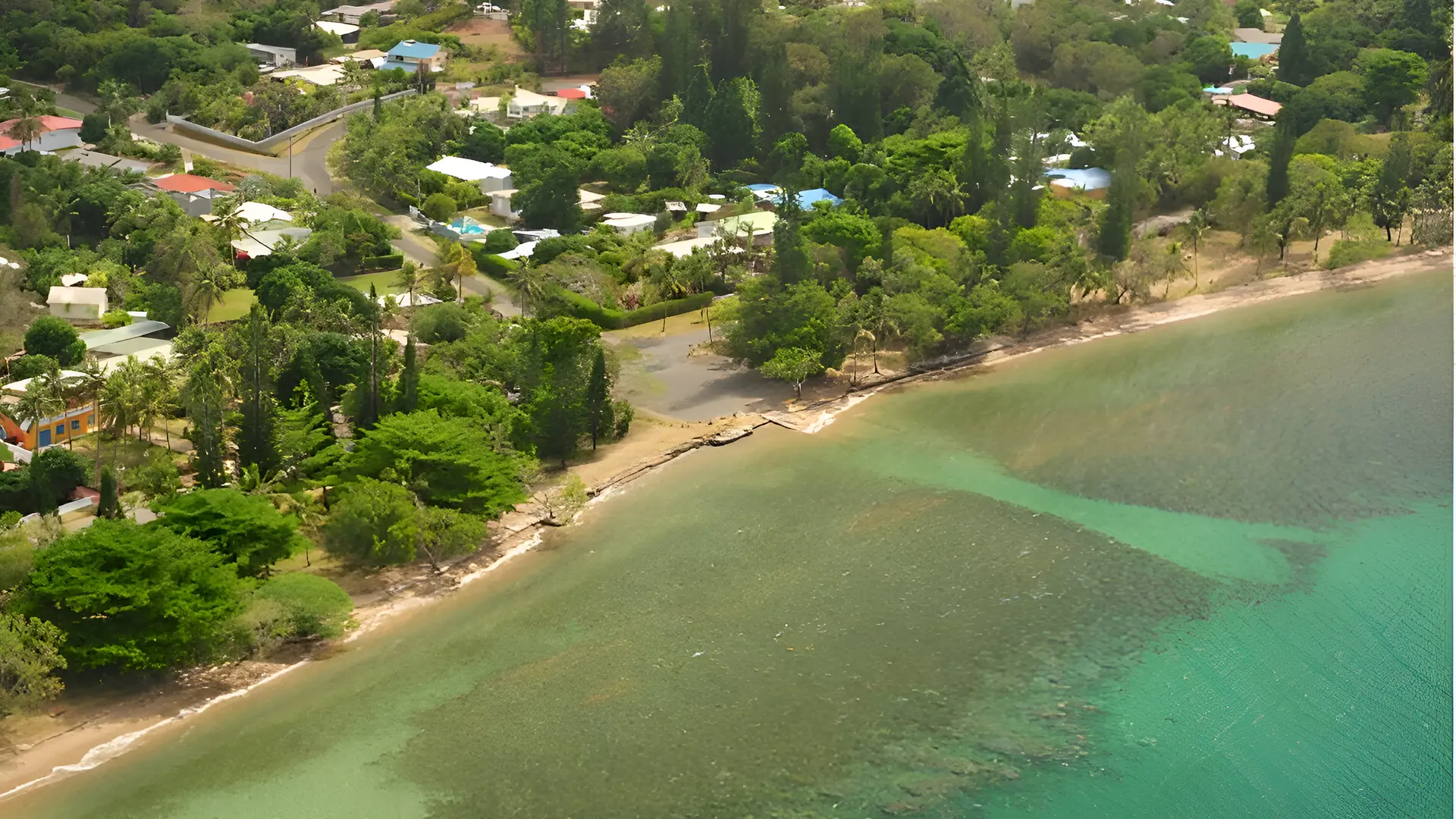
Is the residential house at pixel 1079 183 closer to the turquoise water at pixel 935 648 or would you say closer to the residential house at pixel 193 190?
the turquoise water at pixel 935 648

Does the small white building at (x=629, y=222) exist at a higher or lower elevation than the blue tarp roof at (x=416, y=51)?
lower

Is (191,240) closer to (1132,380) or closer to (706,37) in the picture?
(706,37)

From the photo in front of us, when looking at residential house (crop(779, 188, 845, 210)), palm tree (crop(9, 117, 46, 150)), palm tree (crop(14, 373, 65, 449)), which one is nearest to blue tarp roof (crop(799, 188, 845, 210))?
residential house (crop(779, 188, 845, 210))

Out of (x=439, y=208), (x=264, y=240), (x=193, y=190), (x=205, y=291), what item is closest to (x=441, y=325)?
(x=205, y=291)

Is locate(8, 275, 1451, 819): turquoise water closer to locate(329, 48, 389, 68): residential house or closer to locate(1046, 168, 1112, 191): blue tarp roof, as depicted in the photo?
locate(1046, 168, 1112, 191): blue tarp roof

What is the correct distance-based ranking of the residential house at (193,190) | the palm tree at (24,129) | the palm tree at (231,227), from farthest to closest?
the palm tree at (24,129) < the residential house at (193,190) < the palm tree at (231,227)

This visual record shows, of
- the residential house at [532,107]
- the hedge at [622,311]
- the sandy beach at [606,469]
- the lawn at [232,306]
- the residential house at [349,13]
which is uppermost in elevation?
the residential house at [349,13]

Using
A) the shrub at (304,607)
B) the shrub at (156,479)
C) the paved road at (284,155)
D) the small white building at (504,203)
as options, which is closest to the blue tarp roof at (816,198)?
the small white building at (504,203)
